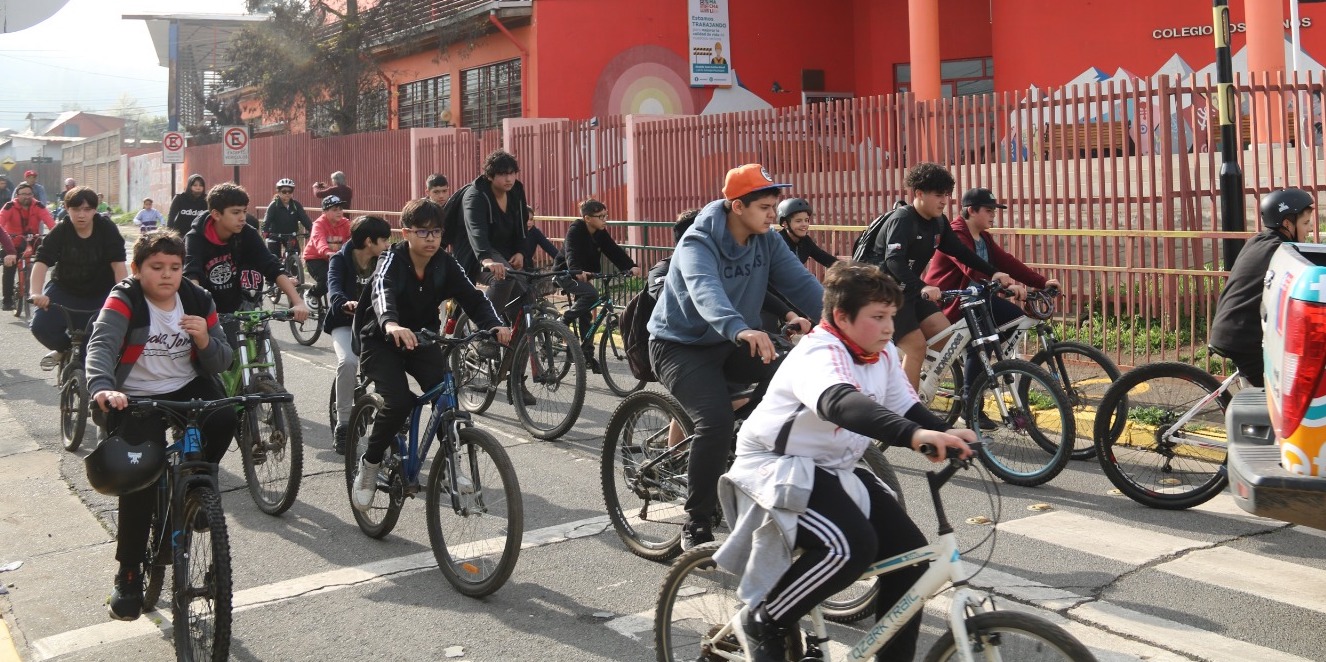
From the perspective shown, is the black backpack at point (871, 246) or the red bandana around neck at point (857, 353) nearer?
the red bandana around neck at point (857, 353)

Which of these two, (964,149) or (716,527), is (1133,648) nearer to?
(716,527)

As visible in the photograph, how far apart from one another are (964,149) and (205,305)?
351 inches

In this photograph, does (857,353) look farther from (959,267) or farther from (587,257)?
(587,257)

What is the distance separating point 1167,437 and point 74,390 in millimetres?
7338

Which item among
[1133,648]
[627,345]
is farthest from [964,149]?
[1133,648]

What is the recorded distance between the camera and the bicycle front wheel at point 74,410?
9.05 m

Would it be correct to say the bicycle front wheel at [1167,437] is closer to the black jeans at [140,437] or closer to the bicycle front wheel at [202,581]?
the black jeans at [140,437]

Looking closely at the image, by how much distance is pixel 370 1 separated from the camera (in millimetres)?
29906

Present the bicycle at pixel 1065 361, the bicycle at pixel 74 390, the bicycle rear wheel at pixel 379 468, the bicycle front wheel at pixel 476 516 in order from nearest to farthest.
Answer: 1. the bicycle front wheel at pixel 476 516
2. the bicycle rear wheel at pixel 379 468
3. the bicycle at pixel 1065 361
4. the bicycle at pixel 74 390

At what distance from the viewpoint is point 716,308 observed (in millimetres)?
5301

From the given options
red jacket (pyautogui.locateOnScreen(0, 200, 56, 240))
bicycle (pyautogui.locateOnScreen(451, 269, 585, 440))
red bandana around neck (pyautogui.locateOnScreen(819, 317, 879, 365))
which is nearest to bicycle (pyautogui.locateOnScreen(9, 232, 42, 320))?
red jacket (pyautogui.locateOnScreen(0, 200, 56, 240))

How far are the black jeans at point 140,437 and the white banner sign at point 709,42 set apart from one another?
20.9 meters

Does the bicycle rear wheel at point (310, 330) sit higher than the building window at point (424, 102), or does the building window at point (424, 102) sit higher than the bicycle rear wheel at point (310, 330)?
the building window at point (424, 102)

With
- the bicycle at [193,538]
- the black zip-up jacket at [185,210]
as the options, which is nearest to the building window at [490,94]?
the black zip-up jacket at [185,210]
